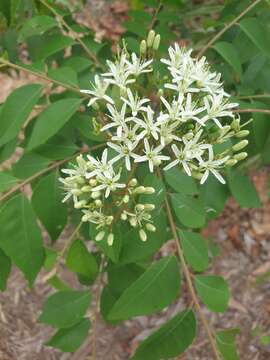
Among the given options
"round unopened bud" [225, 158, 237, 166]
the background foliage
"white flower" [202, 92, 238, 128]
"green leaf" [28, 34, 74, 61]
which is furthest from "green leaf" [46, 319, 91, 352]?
"green leaf" [28, 34, 74, 61]

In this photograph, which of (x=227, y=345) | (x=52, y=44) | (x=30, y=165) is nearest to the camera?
(x=227, y=345)

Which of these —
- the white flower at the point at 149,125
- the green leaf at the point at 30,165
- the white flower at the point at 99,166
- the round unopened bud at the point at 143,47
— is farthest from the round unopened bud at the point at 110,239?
the round unopened bud at the point at 143,47

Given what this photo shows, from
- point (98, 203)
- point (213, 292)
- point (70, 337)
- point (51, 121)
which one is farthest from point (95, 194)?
point (70, 337)

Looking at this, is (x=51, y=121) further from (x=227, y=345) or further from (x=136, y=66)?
(x=227, y=345)

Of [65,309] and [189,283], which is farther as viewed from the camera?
[65,309]

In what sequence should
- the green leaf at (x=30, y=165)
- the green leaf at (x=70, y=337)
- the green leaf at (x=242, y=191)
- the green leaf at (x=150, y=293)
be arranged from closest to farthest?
the green leaf at (x=150, y=293) → the green leaf at (x=30, y=165) → the green leaf at (x=70, y=337) → the green leaf at (x=242, y=191)

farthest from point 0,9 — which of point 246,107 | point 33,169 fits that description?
point 246,107

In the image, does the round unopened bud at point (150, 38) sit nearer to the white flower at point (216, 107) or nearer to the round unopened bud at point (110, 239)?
the white flower at point (216, 107)
